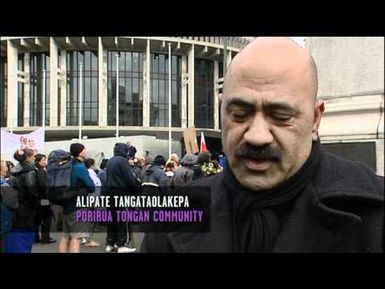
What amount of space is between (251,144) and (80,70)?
8.94 feet

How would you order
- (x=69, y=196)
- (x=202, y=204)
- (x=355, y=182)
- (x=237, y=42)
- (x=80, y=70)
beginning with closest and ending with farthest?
(x=355, y=182) < (x=202, y=204) < (x=237, y=42) < (x=69, y=196) < (x=80, y=70)

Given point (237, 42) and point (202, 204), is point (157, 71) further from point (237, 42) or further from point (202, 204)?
point (202, 204)

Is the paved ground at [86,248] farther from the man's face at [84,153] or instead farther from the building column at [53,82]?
the building column at [53,82]

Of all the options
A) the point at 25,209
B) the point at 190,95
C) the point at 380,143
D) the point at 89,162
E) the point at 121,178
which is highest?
the point at 190,95

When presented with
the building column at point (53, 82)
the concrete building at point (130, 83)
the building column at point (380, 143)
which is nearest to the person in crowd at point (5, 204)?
the concrete building at point (130, 83)

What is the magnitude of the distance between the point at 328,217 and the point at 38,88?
3.80 meters

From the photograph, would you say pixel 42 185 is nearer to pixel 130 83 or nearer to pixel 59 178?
pixel 59 178

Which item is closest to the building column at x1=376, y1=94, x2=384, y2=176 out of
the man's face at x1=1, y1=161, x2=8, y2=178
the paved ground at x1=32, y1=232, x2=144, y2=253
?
the paved ground at x1=32, y1=232, x2=144, y2=253

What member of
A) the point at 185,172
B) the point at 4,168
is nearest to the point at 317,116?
the point at 185,172

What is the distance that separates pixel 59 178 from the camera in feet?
11.0

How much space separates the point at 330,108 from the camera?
112 inches

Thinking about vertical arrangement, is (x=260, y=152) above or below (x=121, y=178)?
above

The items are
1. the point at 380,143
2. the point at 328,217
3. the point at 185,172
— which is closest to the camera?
the point at 328,217
